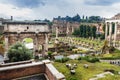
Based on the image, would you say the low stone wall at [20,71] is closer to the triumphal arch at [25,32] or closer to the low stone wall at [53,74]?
the low stone wall at [53,74]

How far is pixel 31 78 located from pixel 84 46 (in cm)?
4674

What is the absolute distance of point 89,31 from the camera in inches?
3164

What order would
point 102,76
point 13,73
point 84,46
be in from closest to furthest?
point 13,73 < point 102,76 < point 84,46

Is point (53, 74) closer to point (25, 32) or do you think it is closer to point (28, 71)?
point (28, 71)

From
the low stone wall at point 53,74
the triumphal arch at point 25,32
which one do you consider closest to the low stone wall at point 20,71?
the low stone wall at point 53,74

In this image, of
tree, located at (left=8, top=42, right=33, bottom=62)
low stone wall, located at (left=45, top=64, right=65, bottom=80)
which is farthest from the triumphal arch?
low stone wall, located at (left=45, top=64, right=65, bottom=80)

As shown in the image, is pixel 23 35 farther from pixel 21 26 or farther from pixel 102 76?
pixel 102 76

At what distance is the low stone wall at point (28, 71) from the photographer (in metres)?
10.1

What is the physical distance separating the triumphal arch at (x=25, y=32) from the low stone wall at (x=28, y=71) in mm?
22328

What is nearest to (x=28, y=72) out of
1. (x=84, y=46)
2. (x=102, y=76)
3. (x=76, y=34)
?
(x=102, y=76)

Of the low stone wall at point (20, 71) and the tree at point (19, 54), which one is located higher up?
the low stone wall at point (20, 71)

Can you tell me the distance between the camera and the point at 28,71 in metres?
10.8

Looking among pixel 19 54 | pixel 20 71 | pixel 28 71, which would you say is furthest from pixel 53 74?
pixel 19 54

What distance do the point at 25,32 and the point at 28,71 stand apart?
76.6 feet
